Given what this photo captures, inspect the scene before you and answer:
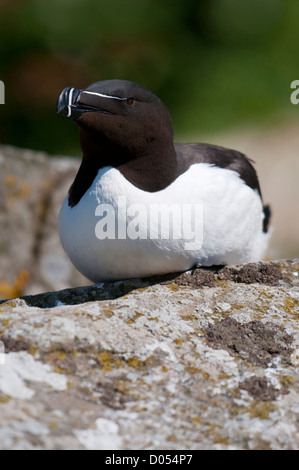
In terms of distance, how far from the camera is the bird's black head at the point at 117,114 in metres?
3.94

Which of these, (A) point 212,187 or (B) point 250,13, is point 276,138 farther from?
(A) point 212,187

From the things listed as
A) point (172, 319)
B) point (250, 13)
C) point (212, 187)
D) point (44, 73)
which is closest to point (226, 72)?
point (250, 13)

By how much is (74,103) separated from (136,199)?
0.63 meters

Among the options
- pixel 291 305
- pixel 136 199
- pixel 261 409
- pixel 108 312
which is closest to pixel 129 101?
pixel 136 199

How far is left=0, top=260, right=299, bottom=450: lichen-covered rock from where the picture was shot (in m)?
2.79

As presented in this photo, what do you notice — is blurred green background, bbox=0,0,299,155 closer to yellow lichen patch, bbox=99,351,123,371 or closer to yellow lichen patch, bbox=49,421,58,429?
yellow lichen patch, bbox=99,351,123,371

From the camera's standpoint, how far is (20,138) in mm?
13391

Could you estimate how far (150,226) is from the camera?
403 centimetres

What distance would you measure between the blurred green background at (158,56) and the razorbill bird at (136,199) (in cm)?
847

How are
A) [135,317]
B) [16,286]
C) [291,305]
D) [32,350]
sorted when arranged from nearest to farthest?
[32,350], [135,317], [291,305], [16,286]

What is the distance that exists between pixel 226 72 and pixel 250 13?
3.59 feet

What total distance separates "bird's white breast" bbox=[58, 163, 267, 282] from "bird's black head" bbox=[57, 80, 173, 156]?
0.67 feet

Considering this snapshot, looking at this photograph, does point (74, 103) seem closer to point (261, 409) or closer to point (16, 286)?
point (261, 409)

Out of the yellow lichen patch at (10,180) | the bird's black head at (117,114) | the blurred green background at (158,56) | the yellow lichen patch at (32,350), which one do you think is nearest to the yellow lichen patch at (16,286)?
the yellow lichen patch at (10,180)
